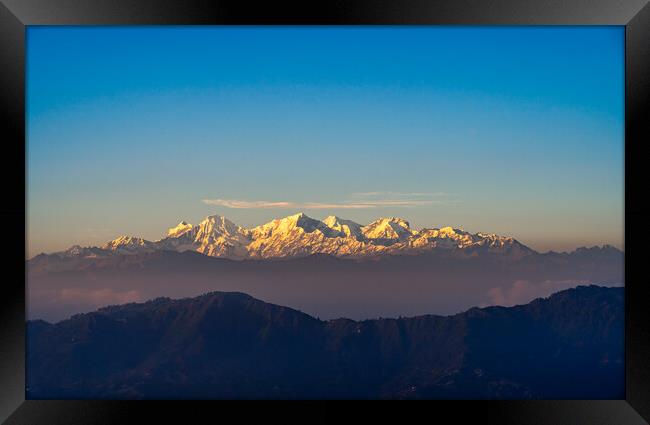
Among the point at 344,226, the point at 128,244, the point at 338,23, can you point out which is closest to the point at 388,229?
the point at 344,226

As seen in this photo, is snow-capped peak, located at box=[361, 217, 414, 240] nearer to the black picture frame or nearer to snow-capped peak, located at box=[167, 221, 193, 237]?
snow-capped peak, located at box=[167, 221, 193, 237]

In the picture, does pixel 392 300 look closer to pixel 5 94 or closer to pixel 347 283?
pixel 347 283

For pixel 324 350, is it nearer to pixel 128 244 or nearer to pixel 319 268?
pixel 319 268

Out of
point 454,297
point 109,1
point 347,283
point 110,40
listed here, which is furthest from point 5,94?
point 454,297

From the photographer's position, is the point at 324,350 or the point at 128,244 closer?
the point at 128,244

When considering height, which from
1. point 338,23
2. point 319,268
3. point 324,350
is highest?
point 338,23

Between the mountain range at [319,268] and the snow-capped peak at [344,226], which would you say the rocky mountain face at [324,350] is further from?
the snow-capped peak at [344,226]

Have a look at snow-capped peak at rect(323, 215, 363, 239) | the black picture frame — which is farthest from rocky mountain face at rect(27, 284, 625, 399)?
the black picture frame
